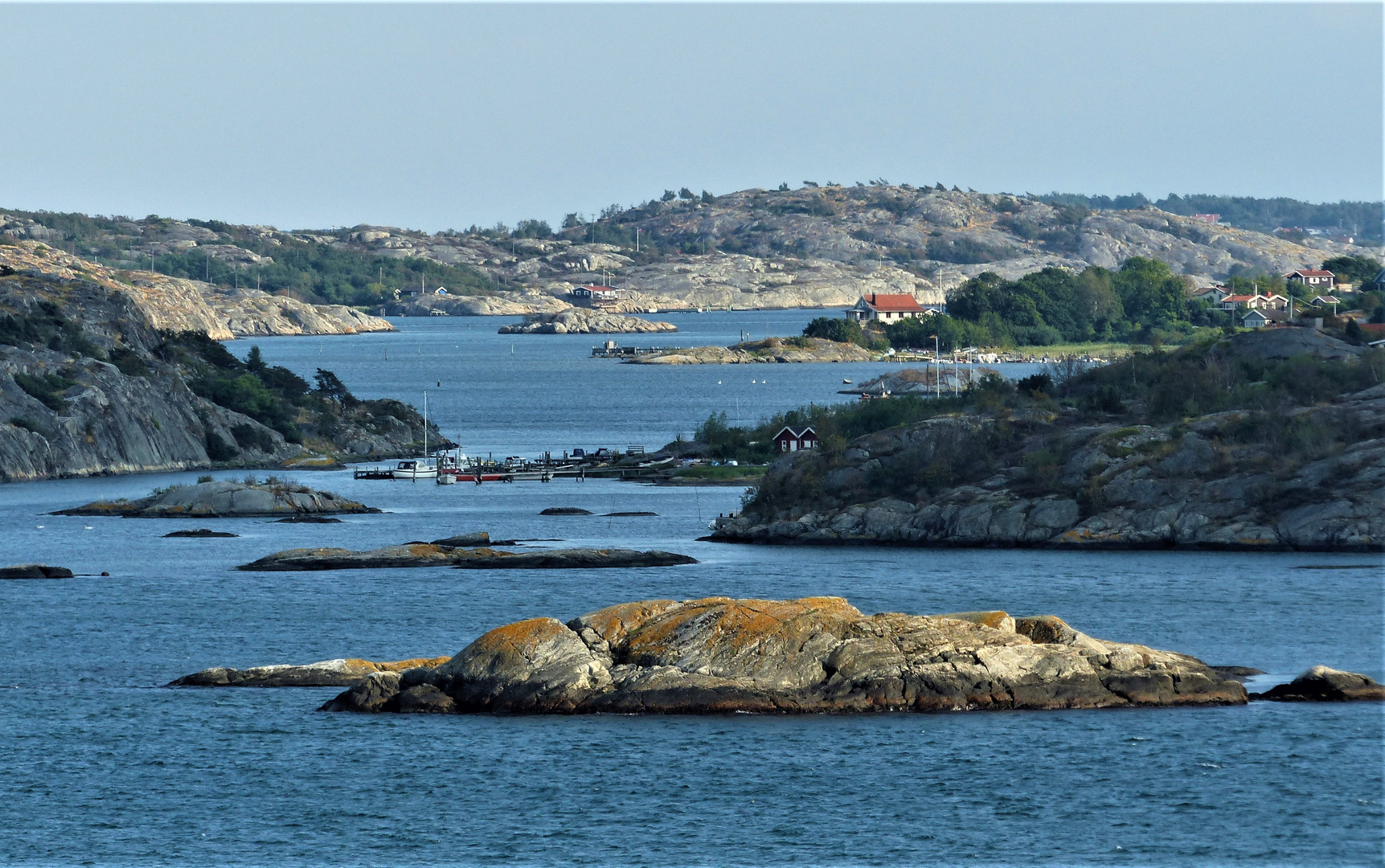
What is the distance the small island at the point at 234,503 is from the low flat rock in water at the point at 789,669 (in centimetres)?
5695

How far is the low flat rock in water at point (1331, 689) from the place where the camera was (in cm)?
4150

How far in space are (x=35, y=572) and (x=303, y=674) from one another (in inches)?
1198

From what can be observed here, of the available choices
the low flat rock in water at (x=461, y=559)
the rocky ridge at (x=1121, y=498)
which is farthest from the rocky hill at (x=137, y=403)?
the rocky ridge at (x=1121, y=498)

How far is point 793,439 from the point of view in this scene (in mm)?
106625

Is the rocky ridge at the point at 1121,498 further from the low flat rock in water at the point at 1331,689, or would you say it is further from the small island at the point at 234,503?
the low flat rock in water at the point at 1331,689

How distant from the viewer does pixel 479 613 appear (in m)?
60.4

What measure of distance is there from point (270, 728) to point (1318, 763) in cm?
2308

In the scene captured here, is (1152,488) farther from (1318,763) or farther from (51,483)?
(51,483)

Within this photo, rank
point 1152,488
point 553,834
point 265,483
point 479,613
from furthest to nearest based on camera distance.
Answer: point 265,483 → point 1152,488 → point 479,613 → point 553,834

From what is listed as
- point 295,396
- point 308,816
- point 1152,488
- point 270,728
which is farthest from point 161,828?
point 295,396

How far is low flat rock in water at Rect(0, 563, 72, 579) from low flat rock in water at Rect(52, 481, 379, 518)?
2341 cm

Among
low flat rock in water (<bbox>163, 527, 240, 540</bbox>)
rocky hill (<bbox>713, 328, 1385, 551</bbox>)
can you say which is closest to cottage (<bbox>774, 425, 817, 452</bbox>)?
rocky hill (<bbox>713, 328, 1385, 551</bbox>)

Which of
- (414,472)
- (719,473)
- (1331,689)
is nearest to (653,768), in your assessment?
(1331,689)

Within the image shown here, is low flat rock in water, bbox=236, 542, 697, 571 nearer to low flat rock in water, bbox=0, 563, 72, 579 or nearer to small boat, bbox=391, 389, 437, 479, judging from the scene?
low flat rock in water, bbox=0, 563, 72, 579
